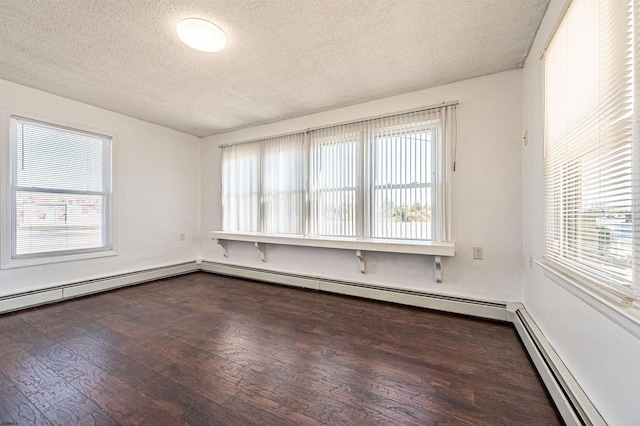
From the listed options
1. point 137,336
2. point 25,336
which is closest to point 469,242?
point 137,336

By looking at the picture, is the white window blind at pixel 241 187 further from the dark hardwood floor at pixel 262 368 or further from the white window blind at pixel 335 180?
the dark hardwood floor at pixel 262 368

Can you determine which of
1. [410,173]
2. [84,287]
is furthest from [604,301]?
[84,287]

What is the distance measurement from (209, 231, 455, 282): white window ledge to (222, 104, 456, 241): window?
0.18 m

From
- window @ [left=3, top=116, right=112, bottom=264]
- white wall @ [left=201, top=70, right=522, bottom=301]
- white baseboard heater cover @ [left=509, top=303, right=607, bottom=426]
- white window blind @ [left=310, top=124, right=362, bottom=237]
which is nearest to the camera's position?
white baseboard heater cover @ [left=509, top=303, right=607, bottom=426]

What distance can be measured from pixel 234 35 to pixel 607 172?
253 centimetres

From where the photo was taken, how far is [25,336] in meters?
2.24

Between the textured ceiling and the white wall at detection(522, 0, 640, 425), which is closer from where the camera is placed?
the white wall at detection(522, 0, 640, 425)

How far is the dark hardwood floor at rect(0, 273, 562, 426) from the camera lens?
138cm

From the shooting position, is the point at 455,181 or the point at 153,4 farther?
the point at 455,181

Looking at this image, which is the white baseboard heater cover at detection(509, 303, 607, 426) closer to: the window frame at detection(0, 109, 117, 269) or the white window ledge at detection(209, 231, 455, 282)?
the white window ledge at detection(209, 231, 455, 282)

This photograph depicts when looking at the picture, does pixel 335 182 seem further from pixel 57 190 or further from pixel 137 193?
pixel 57 190

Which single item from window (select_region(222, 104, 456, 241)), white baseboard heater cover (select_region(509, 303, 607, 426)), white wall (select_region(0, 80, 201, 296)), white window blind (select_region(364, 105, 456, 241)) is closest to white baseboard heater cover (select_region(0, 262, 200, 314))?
white wall (select_region(0, 80, 201, 296))

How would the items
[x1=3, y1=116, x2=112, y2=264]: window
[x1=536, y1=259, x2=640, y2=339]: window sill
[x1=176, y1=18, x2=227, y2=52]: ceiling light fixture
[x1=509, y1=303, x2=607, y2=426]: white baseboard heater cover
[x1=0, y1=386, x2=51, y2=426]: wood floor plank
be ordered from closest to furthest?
[x1=536, y1=259, x2=640, y2=339]: window sill < [x1=509, y1=303, x2=607, y2=426]: white baseboard heater cover < [x1=0, y1=386, x2=51, y2=426]: wood floor plank < [x1=176, y1=18, x2=227, y2=52]: ceiling light fixture < [x1=3, y1=116, x2=112, y2=264]: window

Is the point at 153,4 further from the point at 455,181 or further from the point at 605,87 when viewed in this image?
the point at 455,181
